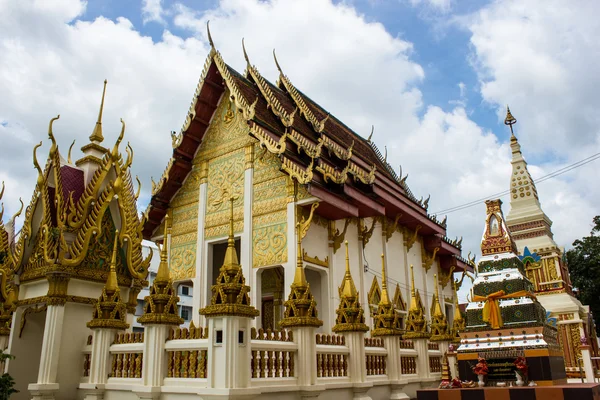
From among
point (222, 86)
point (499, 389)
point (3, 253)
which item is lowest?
point (499, 389)

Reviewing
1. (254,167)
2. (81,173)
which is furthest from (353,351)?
(254,167)

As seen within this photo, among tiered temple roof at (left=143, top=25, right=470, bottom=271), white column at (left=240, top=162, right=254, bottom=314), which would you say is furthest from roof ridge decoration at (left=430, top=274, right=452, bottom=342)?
white column at (left=240, top=162, right=254, bottom=314)

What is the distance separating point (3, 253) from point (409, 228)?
10443mm

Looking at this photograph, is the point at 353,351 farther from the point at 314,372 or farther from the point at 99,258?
the point at 99,258

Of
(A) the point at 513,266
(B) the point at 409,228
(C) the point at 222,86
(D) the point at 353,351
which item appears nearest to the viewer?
(A) the point at 513,266

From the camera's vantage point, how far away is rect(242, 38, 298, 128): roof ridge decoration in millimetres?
12120

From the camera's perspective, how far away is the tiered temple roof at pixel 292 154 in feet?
35.8

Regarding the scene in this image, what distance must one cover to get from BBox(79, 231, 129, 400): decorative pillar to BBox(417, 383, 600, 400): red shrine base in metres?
3.88

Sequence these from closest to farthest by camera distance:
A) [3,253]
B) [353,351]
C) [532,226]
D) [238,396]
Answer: [238,396] → [353,351] → [3,253] → [532,226]

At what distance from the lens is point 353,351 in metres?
Answer: 7.30

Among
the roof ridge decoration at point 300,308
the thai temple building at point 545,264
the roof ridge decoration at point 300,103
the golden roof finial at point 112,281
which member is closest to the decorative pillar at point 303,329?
the roof ridge decoration at point 300,308

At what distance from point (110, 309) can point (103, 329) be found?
26 cm

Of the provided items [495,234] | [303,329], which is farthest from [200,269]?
[495,234]

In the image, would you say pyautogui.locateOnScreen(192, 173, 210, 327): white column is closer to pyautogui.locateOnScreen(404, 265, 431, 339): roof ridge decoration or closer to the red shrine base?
pyautogui.locateOnScreen(404, 265, 431, 339): roof ridge decoration
